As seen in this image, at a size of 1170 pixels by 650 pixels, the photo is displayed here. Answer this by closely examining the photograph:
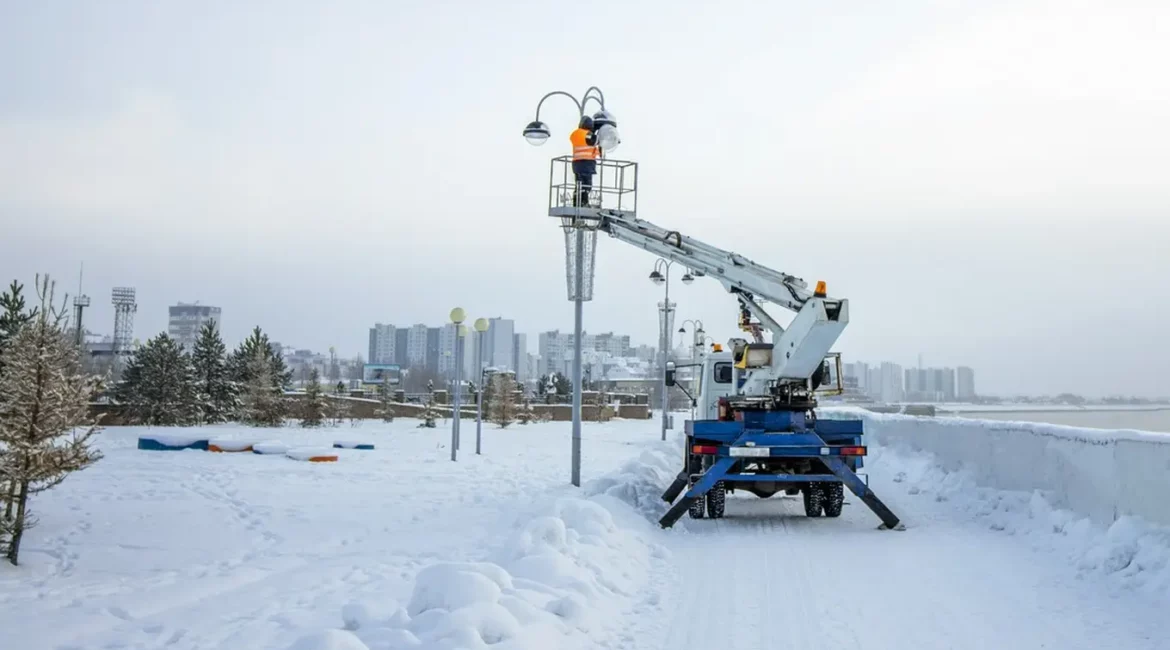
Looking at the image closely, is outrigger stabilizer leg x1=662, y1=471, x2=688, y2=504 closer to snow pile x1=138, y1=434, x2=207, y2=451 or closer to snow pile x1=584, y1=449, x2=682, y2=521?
snow pile x1=584, y1=449, x2=682, y2=521

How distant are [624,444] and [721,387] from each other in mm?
13484

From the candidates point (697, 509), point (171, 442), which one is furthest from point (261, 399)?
point (697, 509)

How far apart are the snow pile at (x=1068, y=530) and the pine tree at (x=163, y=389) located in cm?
3401

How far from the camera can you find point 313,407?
41.8m

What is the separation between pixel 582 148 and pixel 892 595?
10.2 meters

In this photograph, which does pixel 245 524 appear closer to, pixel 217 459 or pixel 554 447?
pixel 217 459

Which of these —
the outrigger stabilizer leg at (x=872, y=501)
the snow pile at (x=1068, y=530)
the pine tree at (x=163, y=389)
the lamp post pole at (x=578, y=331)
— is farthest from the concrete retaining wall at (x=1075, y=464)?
the pine tree at (x=163, y=389)

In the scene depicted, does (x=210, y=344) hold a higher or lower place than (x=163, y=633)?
higher

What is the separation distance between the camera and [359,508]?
46.6ft

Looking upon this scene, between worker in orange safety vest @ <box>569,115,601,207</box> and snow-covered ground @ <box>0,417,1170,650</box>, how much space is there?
5.31 meters

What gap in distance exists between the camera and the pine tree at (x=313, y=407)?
41.4 m

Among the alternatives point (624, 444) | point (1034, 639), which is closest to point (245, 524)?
point (1034, 639)

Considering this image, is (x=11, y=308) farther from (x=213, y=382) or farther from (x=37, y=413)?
(x=37, y=413)

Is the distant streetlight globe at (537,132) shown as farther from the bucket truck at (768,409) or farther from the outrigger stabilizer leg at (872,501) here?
the outrigger stabilizer leg at (872,501)
